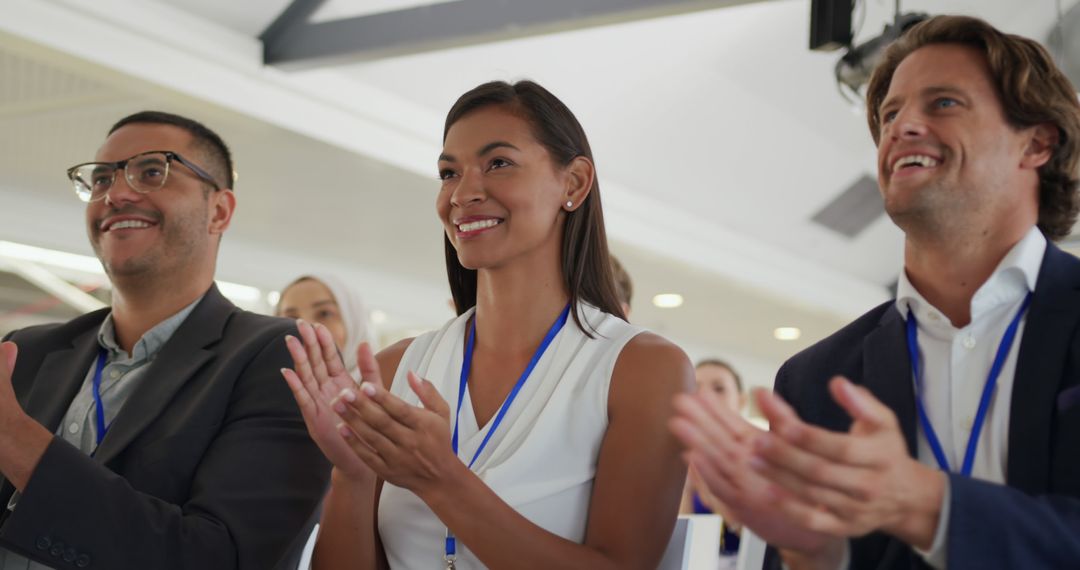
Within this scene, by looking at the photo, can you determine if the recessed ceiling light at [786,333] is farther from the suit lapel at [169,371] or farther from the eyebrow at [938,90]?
the eyebrow at [938,90]

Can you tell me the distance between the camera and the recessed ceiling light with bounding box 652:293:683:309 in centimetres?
1047

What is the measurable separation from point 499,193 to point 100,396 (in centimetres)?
94

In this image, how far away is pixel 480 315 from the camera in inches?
89.1

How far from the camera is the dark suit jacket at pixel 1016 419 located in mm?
1343

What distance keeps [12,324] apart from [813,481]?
24.8ft

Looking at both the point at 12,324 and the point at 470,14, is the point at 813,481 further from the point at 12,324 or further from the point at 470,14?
the point at 12,324

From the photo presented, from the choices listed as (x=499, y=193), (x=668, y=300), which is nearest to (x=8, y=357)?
(x=499, y=193)

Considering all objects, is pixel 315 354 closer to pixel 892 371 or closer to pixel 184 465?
pixel 184 465

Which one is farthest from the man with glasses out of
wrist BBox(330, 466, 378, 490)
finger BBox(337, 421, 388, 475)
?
finger BBox(337, 421, 388, 475)

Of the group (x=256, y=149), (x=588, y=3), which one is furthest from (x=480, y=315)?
(x=256, y=149)

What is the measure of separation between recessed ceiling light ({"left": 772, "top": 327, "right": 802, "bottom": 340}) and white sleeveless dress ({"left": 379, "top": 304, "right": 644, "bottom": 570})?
10.2 m

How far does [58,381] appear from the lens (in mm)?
2381

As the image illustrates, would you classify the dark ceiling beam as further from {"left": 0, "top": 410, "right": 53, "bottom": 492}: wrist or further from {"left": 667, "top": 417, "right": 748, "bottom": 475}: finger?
{"left": 667, "top": 417, "right": 748, "bottom": 475}: finger

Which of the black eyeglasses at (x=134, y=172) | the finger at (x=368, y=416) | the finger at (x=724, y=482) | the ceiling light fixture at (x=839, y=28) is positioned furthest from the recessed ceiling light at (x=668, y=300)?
the finger at (x=724, y=482)
